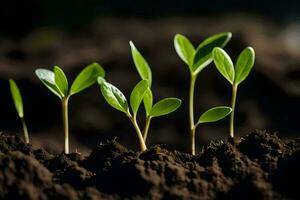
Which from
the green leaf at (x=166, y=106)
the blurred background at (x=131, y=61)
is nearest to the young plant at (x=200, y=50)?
the green leaf at (x=166, y=106)

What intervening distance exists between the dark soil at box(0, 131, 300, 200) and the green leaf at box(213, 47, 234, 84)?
21cm

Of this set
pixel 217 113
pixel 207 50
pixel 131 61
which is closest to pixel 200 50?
pixel 207 50

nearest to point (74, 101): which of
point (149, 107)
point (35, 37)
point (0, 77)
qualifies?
point (0, 77)

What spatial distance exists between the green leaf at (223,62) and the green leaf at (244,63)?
22 mm

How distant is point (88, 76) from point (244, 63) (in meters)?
0.37

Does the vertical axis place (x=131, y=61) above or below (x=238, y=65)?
below

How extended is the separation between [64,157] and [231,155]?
→ 0.34 m

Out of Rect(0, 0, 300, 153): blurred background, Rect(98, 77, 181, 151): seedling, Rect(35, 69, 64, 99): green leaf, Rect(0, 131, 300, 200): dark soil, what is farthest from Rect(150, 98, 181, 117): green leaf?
Rect(0, 0, 300, 153): blurred background

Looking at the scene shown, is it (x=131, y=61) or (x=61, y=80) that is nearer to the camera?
(x=61, y=80)

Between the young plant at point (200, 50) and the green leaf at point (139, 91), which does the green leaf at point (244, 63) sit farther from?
the green leaf at point (139, 91)

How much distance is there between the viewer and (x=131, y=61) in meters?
3.19

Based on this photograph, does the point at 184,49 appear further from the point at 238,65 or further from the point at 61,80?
the point at 61,80

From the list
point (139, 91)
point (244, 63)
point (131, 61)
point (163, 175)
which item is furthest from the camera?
point (131, 61)

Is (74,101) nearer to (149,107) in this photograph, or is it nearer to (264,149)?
(149,107)
